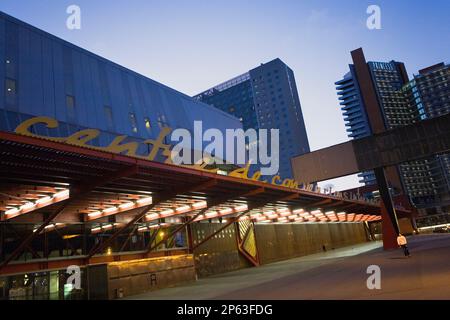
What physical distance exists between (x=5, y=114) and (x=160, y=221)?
15.6 meters

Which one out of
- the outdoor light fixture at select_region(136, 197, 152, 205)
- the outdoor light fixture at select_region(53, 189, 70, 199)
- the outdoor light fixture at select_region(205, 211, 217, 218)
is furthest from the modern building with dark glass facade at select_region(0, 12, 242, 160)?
the outdoor light fixture at select_region(136, 197, 152, 205)

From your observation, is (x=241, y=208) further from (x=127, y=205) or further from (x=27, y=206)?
(x=27, y=206)

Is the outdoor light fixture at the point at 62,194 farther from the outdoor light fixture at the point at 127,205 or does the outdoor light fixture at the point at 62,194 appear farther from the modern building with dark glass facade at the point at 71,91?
the modern building with dark glass facade at the point at 71,91

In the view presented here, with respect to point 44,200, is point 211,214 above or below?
below

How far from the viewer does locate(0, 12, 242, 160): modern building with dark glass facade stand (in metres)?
31.8

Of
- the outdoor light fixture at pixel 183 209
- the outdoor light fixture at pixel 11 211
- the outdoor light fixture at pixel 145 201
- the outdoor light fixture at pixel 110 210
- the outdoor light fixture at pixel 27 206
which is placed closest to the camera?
the outdoor light fixture at pixel 27 206

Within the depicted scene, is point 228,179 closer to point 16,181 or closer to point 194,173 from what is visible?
point 194,173

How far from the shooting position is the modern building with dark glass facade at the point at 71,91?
31.8 m

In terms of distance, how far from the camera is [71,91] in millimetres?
36500

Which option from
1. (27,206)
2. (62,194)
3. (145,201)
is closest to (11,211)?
(27,206)

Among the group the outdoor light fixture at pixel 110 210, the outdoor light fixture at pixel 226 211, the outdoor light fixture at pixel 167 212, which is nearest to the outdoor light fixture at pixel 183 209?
the outdoor light fixture at pixel 167 212

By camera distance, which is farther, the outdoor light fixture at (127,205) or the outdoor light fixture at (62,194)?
the outdoor light fixture at (127,205)

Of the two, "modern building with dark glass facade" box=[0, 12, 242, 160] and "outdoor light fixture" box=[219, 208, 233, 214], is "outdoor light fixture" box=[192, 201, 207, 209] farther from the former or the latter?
"modern building with dark glass facade" box=[0, 12, 242, 160]
